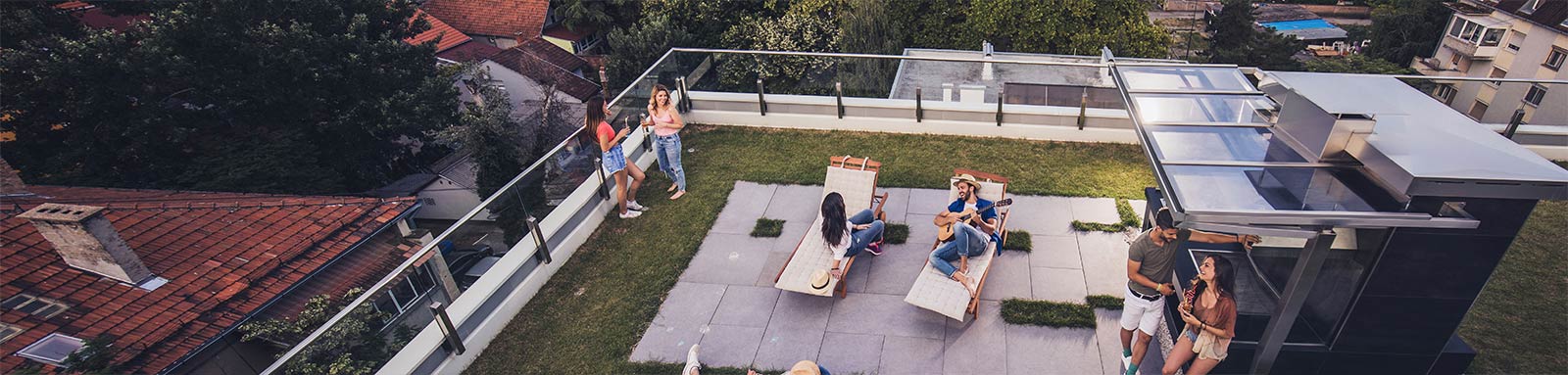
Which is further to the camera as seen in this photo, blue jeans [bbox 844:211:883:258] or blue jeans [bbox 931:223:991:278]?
blue jeans [bbox 844:211:883:258]

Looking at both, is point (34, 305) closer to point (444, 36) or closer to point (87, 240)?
point (87, 240)

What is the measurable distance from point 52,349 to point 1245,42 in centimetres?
6193

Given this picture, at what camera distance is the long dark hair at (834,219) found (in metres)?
7.06

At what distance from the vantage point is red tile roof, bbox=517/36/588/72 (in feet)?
120

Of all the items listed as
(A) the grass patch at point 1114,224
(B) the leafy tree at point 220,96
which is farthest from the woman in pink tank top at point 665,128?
(B) the leafy tree at point 220,96

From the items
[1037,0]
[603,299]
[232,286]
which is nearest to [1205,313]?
[603,299]

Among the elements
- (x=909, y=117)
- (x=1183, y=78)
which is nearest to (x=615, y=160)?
(x=909, y=117)

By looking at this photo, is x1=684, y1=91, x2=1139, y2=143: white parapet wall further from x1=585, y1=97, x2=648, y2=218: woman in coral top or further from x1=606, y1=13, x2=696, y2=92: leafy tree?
x1=606, y1=13, x2=696, y2=92: leafy tree

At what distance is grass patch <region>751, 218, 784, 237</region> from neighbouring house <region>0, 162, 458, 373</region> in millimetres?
3593

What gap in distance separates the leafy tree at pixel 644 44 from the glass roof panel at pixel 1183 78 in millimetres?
24370

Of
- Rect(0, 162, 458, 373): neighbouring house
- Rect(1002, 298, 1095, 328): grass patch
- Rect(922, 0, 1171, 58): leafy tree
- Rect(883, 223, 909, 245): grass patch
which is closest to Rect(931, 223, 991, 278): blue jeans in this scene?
Rect(1002, 298, 1095, 328): grass patch

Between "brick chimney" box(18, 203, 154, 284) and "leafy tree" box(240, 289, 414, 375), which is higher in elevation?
"leafy tree" box(240, 289, 414, 375)

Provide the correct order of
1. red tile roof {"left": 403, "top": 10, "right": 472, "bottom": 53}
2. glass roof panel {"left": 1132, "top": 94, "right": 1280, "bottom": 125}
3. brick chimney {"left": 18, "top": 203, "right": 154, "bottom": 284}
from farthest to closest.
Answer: red tile roof {"left": 403, "top": 10, "right": 472, "bottom": 53} < brick chimney {"left": 18, "top": 203, "right": 154, "bottom": 284} < glass roof panel {"left": 1132, "top": 94, "right": 1280, "bottom": 125}

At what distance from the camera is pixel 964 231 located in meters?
6.83
